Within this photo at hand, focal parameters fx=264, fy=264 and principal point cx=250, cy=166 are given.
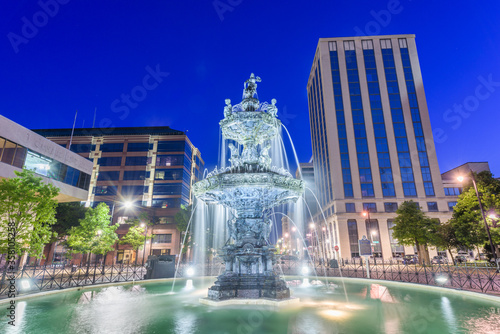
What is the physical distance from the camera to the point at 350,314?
893cm

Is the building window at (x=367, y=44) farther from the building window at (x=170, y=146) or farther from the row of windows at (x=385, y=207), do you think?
the building window at (x=170, y=146)

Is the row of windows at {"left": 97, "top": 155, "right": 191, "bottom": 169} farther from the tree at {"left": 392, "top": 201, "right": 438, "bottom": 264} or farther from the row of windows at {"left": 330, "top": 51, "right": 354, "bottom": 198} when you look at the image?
the tree at {"left": 392, "top": 201, "right": 438, "bottom": 264}

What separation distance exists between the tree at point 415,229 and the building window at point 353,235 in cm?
1848

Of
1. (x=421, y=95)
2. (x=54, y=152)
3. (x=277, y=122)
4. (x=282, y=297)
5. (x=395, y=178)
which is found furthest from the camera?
(x=421, y=95)

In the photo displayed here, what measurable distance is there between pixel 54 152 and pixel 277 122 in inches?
1121

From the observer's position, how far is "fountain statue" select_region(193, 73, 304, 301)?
1155 centimetres

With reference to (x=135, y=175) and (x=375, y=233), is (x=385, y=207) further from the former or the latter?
(x=135, y=175)

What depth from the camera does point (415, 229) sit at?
36.9 meters

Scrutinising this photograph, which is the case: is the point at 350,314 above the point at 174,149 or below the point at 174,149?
below

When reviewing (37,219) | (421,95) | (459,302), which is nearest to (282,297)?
(459,302)

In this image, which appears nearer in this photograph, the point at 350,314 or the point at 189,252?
the point at 350,314

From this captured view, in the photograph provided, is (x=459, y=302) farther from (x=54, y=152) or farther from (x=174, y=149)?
(x=174, y=149)

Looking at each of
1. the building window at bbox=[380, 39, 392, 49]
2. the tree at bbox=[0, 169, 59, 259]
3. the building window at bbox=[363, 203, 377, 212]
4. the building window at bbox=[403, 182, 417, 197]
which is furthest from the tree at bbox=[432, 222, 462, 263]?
the building window at bbox=[380, 39, 392, 49]

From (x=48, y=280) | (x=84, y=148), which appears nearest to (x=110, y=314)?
(x=48, y=280)
